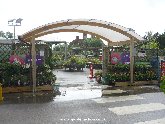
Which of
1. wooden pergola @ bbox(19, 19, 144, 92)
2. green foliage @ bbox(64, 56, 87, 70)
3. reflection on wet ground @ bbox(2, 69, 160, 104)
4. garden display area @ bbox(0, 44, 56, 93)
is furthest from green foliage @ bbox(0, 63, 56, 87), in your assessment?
green foliage @ bbox(64, 56, 87, 70)

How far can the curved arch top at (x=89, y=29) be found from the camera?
14021 millimetres

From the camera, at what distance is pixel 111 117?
968 centimetres

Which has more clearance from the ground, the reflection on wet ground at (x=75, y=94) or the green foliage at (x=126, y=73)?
the green foliage at (x=126, y=73)

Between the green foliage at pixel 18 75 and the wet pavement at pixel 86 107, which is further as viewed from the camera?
the green foliage at pixel 18 75

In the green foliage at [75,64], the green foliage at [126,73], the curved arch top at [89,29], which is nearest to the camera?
the curved arch top at [89,29]

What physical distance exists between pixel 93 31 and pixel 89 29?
27.1 inches

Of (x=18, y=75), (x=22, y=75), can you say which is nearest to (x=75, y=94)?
(x=22, y=75)

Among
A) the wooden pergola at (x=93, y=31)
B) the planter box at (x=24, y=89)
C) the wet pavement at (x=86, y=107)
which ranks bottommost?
the wet pavement at (x=86, y=107)

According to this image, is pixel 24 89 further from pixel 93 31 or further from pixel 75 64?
pixel 75 64

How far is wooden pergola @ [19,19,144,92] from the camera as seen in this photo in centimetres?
1409

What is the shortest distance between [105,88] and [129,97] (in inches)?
105

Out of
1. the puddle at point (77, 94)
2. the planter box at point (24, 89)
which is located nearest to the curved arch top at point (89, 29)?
the planter box at point (24, 89)

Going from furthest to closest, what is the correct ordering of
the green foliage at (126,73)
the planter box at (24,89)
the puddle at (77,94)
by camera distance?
the green foliage at (126,73)
the planter box at (24,89)
the puddle at (77,94)

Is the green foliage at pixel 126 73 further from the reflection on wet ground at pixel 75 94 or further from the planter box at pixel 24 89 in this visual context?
the planter box at pixel 24 89
